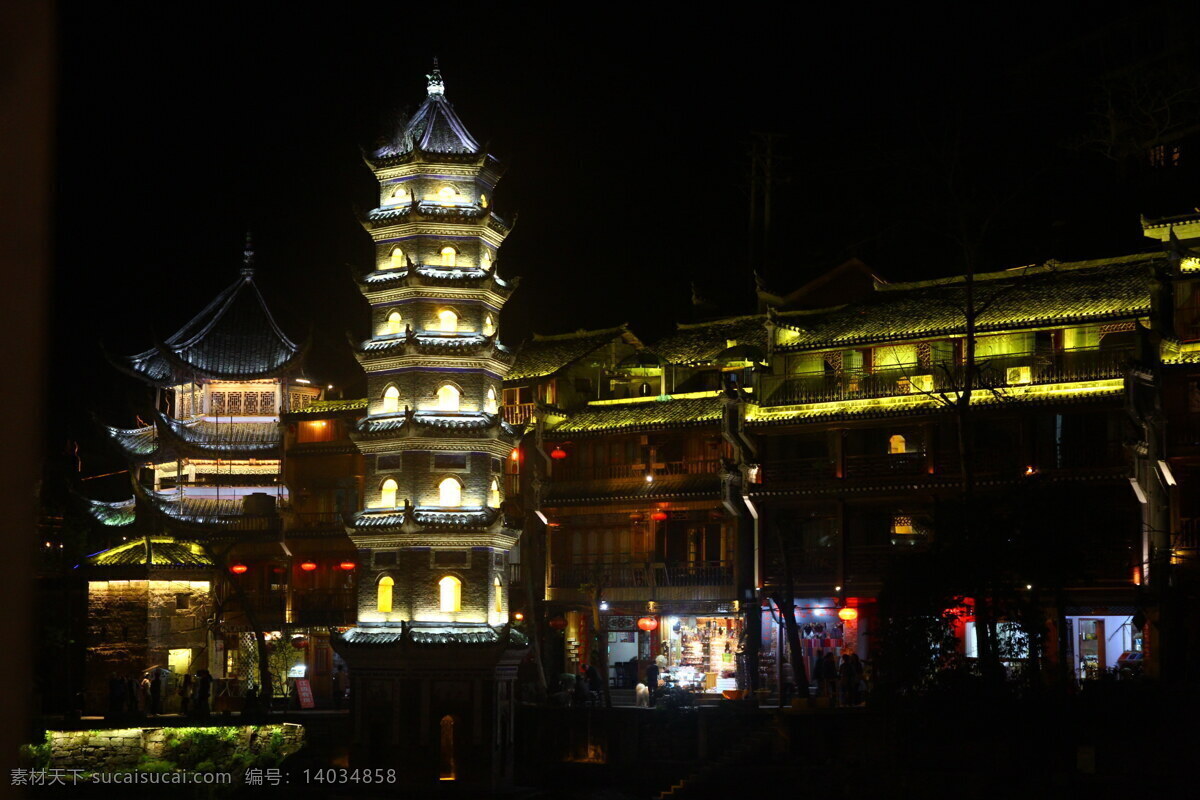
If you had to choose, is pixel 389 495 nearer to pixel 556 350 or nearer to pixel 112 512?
pixel 556 350

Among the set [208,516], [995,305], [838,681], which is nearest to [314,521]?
[208,516]

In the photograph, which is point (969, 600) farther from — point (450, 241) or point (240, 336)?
point (240, 336)

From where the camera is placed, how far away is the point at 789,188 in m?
62.2

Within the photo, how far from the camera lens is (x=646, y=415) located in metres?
45.8

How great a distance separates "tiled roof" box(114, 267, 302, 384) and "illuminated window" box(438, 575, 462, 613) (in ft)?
58.5

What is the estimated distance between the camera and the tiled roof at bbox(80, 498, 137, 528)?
160ft

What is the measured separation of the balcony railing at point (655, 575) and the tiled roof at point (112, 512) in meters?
16.3

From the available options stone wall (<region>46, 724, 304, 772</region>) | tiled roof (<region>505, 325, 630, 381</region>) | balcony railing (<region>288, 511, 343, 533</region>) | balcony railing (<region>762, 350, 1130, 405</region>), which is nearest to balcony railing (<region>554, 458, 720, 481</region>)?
balcony railing (<region>762, 350, 1130, 405</region>)

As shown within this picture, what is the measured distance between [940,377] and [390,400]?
55.4 ft

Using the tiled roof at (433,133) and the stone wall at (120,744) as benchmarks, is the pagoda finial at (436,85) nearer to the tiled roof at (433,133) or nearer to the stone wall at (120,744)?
the tiled roof at (433,133)

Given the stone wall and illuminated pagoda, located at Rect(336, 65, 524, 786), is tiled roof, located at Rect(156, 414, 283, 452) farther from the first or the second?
illuminated pagoda, located at Rect(336, 65, 524, 786)

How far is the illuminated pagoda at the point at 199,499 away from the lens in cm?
4603

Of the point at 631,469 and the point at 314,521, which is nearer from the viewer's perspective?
the point at 631,469

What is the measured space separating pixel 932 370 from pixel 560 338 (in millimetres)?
14884
